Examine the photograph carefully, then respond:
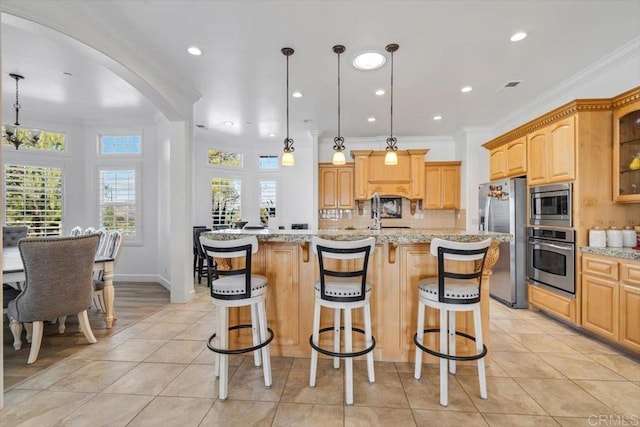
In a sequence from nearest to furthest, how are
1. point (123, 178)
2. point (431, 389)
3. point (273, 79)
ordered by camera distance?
point (431, 389), point (273, 79), point (123, 178)

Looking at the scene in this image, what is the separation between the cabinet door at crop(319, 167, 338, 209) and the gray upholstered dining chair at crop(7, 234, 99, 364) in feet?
13.2

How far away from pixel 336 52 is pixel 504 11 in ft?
4.81

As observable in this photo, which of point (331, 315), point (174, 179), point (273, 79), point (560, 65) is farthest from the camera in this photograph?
point (174, 179)

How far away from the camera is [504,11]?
2.34 m

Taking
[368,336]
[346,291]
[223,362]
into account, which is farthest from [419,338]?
[223,362]

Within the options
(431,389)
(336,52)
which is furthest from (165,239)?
(431,389)

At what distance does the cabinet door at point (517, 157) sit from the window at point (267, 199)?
4623mm

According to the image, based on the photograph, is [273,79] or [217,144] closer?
[273,79]

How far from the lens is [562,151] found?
3.18 m

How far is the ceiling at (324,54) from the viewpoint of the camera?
2.36m

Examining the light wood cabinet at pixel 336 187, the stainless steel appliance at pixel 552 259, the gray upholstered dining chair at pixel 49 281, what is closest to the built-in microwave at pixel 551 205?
the stainless steel appliance at pixel 552 259

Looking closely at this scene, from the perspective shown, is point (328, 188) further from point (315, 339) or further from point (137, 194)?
point (315, 339)

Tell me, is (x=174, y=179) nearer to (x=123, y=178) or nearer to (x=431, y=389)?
(x=123, y=178)

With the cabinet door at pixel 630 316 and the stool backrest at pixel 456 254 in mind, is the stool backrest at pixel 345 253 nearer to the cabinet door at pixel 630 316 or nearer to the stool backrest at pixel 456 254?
the stool backrest at pixel 456 254
